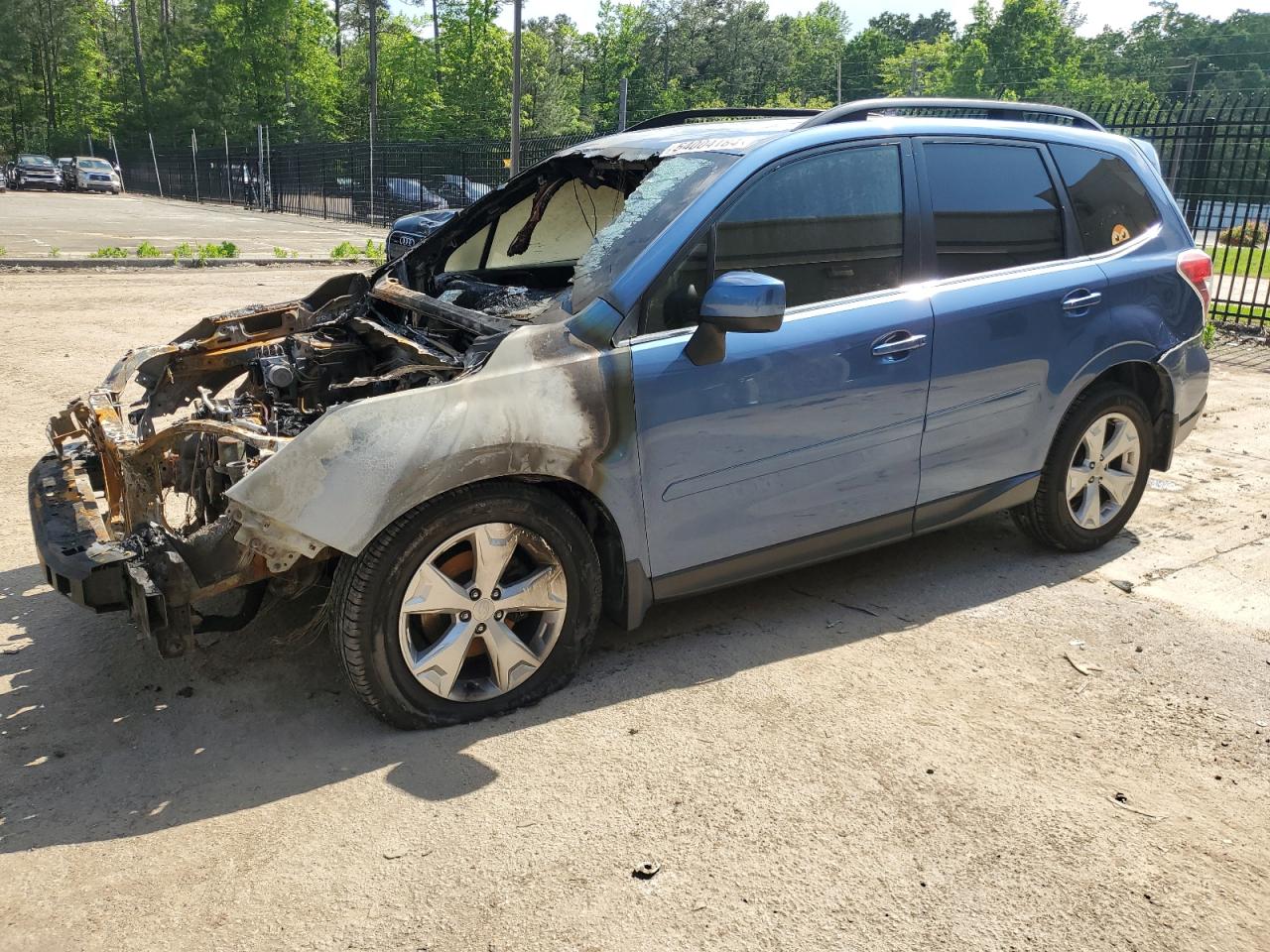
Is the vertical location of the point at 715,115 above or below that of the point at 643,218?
above

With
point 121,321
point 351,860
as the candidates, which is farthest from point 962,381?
point 121,321

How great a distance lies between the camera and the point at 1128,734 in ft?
10.8

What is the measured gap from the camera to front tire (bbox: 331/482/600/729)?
301cm

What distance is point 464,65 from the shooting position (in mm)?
52938

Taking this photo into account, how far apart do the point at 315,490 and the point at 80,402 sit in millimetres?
1767

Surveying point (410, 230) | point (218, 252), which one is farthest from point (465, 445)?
point (218, 252)

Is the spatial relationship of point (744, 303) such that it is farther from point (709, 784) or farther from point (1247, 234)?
point (1247, 234)

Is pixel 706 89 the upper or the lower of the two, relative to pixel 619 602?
upper

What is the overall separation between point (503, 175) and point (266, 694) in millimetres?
23145

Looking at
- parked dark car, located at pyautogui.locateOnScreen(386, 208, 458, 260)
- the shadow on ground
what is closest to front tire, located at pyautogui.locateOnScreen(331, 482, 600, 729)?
the shadow on ground

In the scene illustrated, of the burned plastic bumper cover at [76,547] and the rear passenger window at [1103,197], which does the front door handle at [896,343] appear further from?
the burned plastic bumper cover at [76,547]

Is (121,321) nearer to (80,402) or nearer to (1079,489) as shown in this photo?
(80,402)

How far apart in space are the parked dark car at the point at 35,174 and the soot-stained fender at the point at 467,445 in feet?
162

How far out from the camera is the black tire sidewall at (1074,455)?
4395mm
